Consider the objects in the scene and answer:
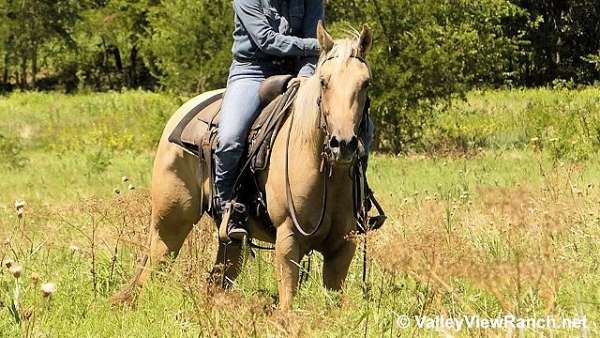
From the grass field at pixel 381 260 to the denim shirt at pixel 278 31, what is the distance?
148 cm

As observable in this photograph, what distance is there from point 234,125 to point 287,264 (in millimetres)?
1236

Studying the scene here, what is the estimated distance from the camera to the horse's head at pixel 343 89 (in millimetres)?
5426

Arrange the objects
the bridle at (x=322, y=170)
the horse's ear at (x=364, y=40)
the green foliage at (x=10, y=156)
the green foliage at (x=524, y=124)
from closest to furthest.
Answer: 1. the bridle at (x=322, y=170)
2. the horse's ear at (x=364, y=40)
3. the green foliage at (x=524, y=124)
4. the green foliage at (x=10, y=156)

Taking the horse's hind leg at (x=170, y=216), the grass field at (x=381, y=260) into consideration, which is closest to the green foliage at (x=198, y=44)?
the grass field at (x=381, y=260)

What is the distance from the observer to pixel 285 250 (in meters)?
5.97

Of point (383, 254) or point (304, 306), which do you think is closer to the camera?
point (383, 254)

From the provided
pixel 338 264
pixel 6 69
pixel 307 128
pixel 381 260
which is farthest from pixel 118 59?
pixel 381 260

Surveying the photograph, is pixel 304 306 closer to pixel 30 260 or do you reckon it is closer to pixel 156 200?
pixel 156 200

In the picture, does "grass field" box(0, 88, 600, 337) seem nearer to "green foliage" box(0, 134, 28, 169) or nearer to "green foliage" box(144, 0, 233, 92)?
"green foliage" box(0, 134, 28, 169)

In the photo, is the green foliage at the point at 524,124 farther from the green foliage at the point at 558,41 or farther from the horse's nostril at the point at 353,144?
the green foliage at the point at 558,41

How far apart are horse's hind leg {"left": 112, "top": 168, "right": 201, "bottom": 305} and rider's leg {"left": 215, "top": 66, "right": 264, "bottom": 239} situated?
0.73 meters

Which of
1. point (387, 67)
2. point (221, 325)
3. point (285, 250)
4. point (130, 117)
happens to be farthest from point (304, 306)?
point (130, 117)

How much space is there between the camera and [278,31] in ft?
22.5

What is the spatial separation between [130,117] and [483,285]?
25449 millimetres
